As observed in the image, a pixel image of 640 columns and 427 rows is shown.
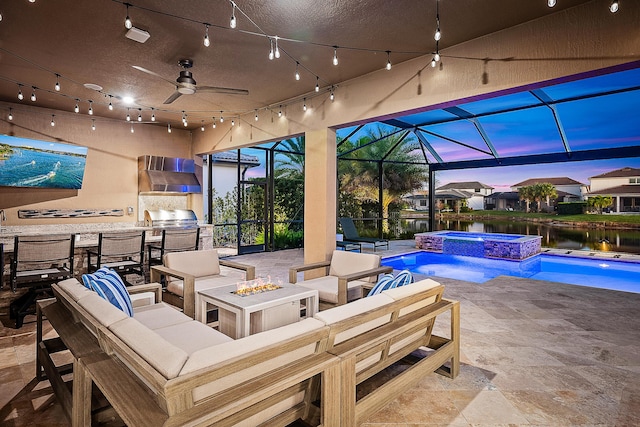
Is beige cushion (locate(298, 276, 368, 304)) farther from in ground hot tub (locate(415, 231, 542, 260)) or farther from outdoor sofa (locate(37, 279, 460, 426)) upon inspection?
in ground hot tub (locate(415, 231, 542, 260))

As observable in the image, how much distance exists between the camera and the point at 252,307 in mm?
2967

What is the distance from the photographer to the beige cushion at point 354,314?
6.45ft

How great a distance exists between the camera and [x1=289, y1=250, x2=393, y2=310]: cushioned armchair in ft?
12.2

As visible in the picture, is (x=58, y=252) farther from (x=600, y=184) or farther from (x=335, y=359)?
(x=600, y=184)

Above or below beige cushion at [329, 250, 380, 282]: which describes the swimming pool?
below

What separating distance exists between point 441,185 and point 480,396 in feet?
38.7

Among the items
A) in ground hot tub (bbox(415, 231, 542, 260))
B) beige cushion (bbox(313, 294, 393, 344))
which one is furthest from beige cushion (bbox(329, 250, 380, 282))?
in ground hot tub (bbox(415, 231, 542, 260))

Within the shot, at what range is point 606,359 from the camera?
3148mm

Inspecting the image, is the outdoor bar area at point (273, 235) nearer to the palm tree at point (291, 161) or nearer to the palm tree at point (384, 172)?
the palm tree at point (291, 161)

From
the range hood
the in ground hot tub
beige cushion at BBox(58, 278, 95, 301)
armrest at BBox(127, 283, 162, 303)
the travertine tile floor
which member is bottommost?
the travertine tile floor

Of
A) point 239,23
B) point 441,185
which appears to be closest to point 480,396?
point 239,23

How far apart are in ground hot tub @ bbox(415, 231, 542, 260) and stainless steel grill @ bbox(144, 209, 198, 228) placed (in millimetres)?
6644

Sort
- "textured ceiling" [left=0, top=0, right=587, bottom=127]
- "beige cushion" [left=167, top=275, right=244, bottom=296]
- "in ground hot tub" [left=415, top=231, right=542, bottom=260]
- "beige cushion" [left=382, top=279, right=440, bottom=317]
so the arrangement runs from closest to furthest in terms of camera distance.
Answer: "beige cushion" [left=382, top=279, right=440, bottom=317], "textured ceiling" [left=0, top=0, right=587, bottom=127], "beige cushion" [left=167, top=275, right=244, bottom=296], "in ground hot tub" [left=415, top=231, right=542, bottom=260]

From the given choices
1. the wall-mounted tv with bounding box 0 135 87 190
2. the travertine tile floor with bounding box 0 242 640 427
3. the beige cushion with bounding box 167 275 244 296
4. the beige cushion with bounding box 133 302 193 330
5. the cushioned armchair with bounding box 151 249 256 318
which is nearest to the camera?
the travertine tile floor with bounding box 0 242 640 427
